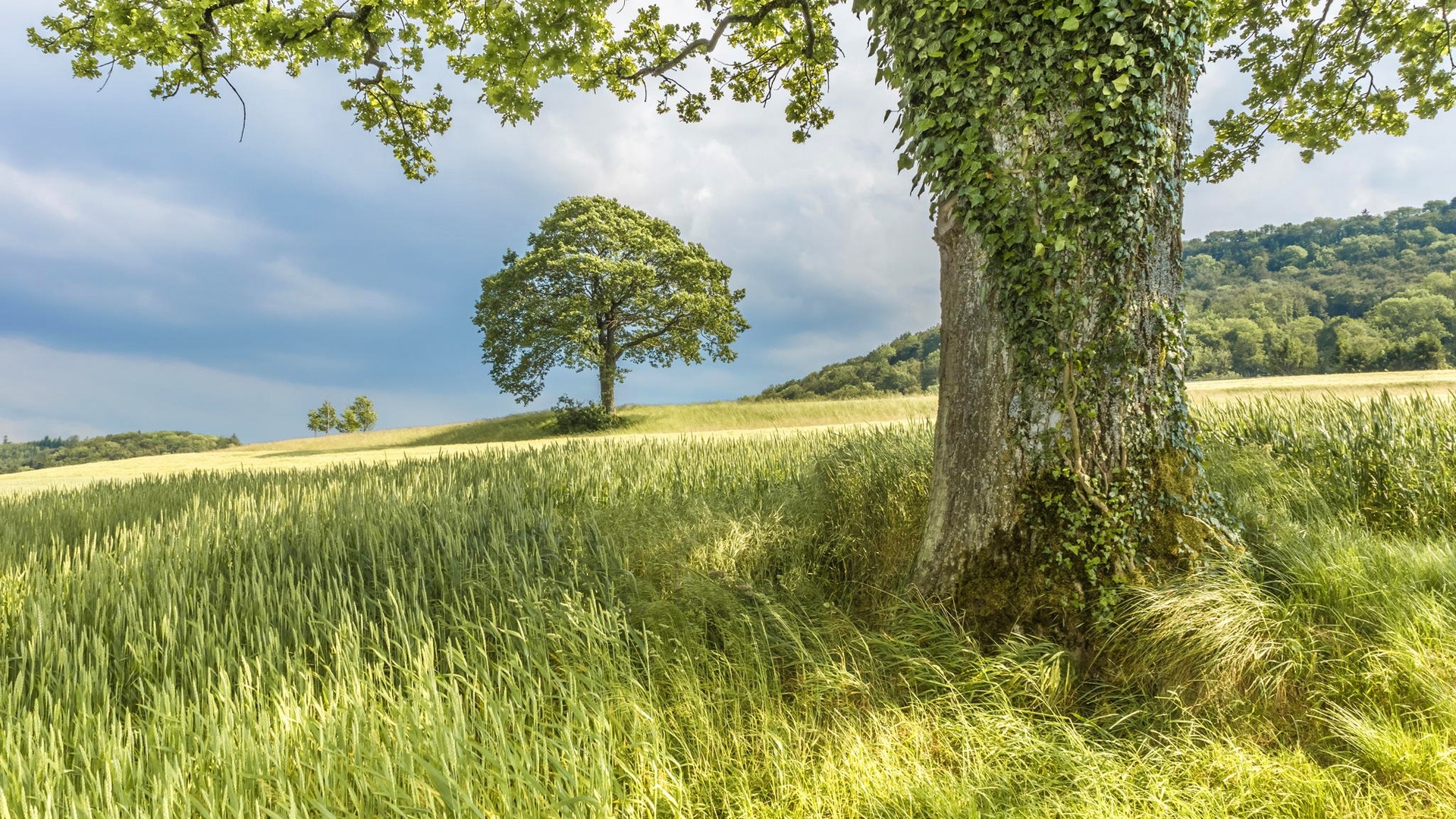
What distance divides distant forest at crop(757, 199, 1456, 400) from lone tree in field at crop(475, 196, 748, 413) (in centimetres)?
1462

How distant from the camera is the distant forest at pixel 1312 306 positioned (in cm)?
4819

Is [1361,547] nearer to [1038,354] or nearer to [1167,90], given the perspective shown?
[1038,354]

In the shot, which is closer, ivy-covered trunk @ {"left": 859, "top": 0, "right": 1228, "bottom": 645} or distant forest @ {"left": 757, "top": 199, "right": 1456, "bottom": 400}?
ivy-covered trunk @ {"left": 859, "top": 0, "right": 1228, "bottom": 645}

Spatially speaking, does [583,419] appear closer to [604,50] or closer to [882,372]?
[604,50]

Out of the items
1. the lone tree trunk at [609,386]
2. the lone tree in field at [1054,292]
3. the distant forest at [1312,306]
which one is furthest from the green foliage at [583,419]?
the lone tree in field at [1054,292]

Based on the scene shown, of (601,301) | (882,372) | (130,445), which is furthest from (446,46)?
(130,445)

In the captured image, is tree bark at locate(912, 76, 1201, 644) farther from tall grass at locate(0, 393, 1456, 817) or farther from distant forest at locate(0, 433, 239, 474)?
distant forest at locate(0, 433, 239, 474)

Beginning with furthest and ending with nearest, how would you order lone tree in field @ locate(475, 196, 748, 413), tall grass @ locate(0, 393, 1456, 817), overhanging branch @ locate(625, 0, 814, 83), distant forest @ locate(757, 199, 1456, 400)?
1. distant forest @ locate(757, 199, 1456, 400)
2. lone tree in field @ locate(475, 196, 748, 413)
3. overhanging branch @ locate(625, 0, 814, 83)
4. tall grass @ locate(0, 393, 1456, 817)

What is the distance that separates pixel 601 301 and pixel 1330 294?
7271 centimetres

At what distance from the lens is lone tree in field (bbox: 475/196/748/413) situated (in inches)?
968

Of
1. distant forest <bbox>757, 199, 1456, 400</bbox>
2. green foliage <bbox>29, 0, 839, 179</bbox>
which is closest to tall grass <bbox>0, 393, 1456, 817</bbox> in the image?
green foliage <bbox>29, 0, 839, 179</bbox>

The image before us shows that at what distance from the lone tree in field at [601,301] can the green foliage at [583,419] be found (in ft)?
2.03

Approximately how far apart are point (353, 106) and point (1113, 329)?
9657 mm

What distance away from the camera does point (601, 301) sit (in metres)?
25.8
